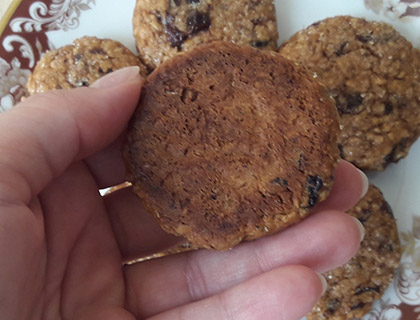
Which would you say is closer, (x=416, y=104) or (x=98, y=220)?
(x=98, y=220)

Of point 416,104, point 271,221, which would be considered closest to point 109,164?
point 271,221

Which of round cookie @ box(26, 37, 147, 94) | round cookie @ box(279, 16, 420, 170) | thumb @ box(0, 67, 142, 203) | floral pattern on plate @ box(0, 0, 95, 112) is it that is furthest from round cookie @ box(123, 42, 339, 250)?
floral pattern on plate @ box(0, 0, 95, 112)

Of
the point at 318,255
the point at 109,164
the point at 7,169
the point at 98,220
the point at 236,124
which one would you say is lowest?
the point at 318,255

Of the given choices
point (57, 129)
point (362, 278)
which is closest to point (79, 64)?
point (57, 129)

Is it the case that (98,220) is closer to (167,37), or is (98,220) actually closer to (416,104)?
(167,37)

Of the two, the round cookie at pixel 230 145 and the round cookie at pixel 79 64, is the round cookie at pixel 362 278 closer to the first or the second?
the round cookie at pixel 230 145

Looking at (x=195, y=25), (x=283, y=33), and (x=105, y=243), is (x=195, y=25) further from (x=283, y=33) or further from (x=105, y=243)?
(x=105, y=243)

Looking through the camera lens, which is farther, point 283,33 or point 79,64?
point 283,33
